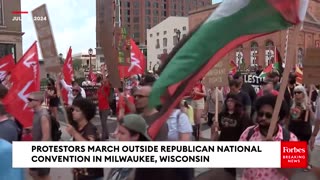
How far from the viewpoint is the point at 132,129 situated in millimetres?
3197

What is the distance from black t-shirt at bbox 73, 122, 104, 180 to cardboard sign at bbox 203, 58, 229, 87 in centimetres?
287

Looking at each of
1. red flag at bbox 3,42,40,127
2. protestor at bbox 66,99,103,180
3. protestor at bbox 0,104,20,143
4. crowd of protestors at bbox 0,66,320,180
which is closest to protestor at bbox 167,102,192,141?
crowd of protestors at bbox 0,66,320,180

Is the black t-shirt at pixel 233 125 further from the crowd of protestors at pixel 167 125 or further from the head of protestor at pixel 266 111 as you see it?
the head of protestor at pixel 266 111

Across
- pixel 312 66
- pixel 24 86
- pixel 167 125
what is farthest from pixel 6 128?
pixel 312 66

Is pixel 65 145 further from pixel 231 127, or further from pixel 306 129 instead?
pixel 306 129

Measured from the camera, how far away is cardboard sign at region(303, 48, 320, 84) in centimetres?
465

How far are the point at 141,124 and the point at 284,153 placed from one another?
1074 mm

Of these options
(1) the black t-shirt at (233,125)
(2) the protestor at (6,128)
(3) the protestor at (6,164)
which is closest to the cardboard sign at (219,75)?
(1) the black t-shirt at (233,125)

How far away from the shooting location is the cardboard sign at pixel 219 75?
660 centimetres

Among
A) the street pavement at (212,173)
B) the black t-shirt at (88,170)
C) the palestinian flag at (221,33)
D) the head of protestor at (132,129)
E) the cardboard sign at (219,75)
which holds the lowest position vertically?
the street pavement at (212,173)

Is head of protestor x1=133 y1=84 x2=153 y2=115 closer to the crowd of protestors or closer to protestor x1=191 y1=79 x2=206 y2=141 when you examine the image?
the crowd of protestors

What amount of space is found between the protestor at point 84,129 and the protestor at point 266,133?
1305mm

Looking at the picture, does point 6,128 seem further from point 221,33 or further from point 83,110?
point 221,33

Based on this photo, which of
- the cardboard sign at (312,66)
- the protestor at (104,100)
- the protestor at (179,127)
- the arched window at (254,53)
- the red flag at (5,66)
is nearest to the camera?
the cardboard sign at (312,66)
